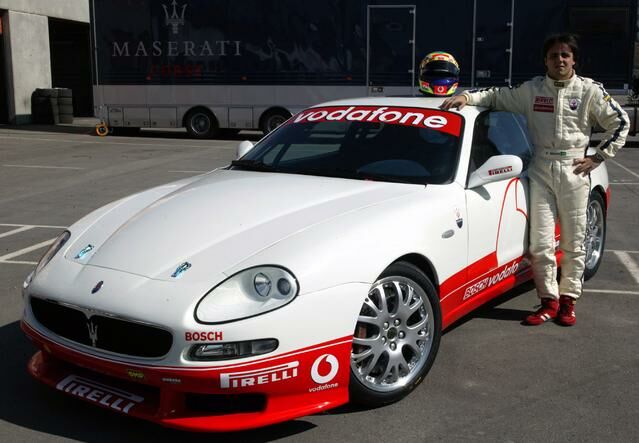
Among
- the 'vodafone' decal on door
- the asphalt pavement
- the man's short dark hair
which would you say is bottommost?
the asphalt pavement

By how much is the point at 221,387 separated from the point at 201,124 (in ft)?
55.7

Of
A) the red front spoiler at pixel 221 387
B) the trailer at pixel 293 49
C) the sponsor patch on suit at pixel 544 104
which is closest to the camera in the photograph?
the red front spoiler at pixel 221 387

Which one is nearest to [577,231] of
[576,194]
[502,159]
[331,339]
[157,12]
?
[576,194]

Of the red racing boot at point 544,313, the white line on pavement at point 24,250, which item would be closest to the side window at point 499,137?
the red racing boot at point 544,313

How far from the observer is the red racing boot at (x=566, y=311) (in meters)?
4.80

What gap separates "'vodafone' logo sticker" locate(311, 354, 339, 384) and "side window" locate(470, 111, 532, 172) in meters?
1.68

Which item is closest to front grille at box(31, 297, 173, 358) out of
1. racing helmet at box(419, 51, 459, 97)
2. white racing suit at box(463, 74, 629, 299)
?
white racing suit at box(463, 74, 629, 299)

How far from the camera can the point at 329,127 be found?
4758 mm

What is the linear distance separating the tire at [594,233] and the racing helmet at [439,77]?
55.7 inches

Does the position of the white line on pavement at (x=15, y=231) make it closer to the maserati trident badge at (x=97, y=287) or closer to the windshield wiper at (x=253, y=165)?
the windshield wiper at (x=253, y=165)

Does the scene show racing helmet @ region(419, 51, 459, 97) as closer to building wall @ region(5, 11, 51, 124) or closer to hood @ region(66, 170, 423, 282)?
hood @ region(66, 170, 423, 282)

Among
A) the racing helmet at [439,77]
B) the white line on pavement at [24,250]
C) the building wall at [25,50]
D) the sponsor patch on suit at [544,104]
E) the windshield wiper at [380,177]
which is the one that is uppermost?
the building wall at [25,50]

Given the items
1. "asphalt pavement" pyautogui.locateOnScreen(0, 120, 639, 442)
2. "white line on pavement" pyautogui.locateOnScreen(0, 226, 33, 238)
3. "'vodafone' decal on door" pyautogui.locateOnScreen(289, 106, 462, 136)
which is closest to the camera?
"asphalt pavement" pyautogui.locateOnScreen(0, 120, 639, 442)

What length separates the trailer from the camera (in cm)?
1648
